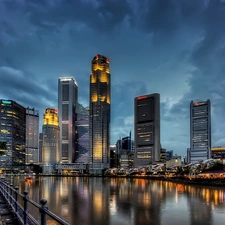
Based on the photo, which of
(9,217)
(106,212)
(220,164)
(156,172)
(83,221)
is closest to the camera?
(9,217)

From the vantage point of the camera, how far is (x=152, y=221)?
25578 millimetres

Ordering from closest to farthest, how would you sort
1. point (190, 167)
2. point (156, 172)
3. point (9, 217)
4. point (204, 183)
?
point (9, 217), point (204, 183), point (190, 167), point (156, 172)

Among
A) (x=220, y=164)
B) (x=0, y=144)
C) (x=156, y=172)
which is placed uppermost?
(x=0, y=144)

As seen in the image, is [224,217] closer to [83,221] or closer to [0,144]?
[83,221]

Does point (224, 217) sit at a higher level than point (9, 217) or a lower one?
lower

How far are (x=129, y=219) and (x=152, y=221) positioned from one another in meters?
2.15

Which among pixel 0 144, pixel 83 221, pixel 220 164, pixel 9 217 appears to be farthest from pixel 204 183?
pixel 9 217

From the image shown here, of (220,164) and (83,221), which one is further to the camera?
(220,164)

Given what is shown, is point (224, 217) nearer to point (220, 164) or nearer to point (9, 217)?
point (9, 217)

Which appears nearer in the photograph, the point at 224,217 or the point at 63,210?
the point at 224,217

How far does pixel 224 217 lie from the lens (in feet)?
91.4

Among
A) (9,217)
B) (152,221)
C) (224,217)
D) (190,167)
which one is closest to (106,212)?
(152,221)

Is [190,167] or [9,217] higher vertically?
[9,217]

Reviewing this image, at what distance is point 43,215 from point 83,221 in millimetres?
21384
